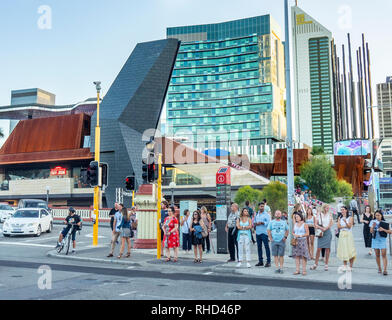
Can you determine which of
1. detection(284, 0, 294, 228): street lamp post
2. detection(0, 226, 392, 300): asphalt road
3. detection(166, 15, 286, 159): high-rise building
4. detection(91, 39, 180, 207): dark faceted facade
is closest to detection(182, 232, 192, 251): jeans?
detection(0, 226, 392, 300): asphalt road

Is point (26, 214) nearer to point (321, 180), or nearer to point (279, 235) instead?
point (279, 235)

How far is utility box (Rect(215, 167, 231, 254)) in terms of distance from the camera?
583 inches

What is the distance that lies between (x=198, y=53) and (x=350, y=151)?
56.8 metres

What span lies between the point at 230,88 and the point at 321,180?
7222cm

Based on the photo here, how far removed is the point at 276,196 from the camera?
41875mm

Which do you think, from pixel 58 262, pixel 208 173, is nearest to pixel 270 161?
pixel 208 173

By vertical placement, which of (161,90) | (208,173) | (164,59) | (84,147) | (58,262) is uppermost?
(164,59)

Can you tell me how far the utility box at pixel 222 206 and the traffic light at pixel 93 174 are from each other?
18.5 ft

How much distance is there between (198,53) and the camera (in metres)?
133

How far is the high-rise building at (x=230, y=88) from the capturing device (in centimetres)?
12212

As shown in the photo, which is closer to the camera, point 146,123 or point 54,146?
point 146,123

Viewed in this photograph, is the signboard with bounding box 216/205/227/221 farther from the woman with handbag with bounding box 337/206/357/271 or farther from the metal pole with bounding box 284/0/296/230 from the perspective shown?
the woman with handbag with bounding box 337/206/357/271
